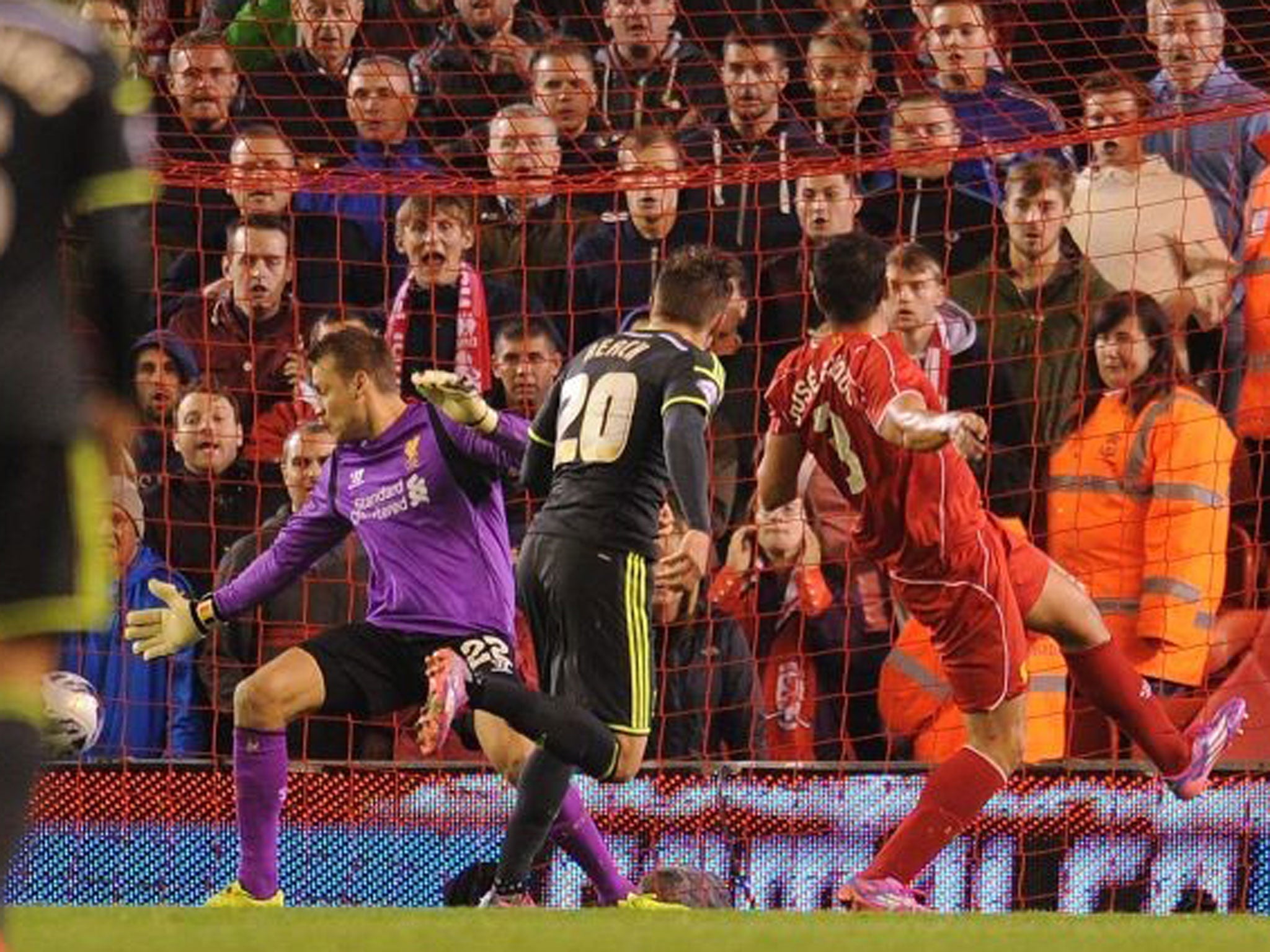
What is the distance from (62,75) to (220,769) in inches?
236

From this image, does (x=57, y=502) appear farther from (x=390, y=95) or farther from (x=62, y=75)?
(x=390, y=95)

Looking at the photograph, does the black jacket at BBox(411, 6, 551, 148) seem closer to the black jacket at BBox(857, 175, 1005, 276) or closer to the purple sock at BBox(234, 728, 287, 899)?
the black jacket at BBox(857, 175, 1005, 276)

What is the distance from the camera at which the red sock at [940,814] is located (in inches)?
305

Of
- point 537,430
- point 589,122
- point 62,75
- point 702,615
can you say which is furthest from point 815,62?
point 62,75

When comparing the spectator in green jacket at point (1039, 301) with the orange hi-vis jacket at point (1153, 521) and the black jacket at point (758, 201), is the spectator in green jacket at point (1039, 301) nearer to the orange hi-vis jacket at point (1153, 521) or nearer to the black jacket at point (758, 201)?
the orange hi-vis jacket at point (1153, 521)

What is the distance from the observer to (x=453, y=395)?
8.47 meters

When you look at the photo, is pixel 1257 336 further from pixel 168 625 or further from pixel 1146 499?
pixel 168 625

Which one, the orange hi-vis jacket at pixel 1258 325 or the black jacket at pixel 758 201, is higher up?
the black jacket at pixel 758 201

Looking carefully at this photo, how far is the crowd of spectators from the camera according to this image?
9969mm

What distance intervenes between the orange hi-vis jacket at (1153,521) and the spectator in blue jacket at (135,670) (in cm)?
327

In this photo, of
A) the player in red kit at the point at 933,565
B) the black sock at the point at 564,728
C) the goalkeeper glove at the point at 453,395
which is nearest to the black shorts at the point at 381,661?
the black sock at the point at 564,728

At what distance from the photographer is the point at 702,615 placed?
33.4ft

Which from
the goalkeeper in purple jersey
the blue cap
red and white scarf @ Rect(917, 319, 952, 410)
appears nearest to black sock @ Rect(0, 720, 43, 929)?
the goalkeeper in purple jersey

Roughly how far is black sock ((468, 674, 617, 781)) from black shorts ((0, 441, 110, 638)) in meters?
4.14
